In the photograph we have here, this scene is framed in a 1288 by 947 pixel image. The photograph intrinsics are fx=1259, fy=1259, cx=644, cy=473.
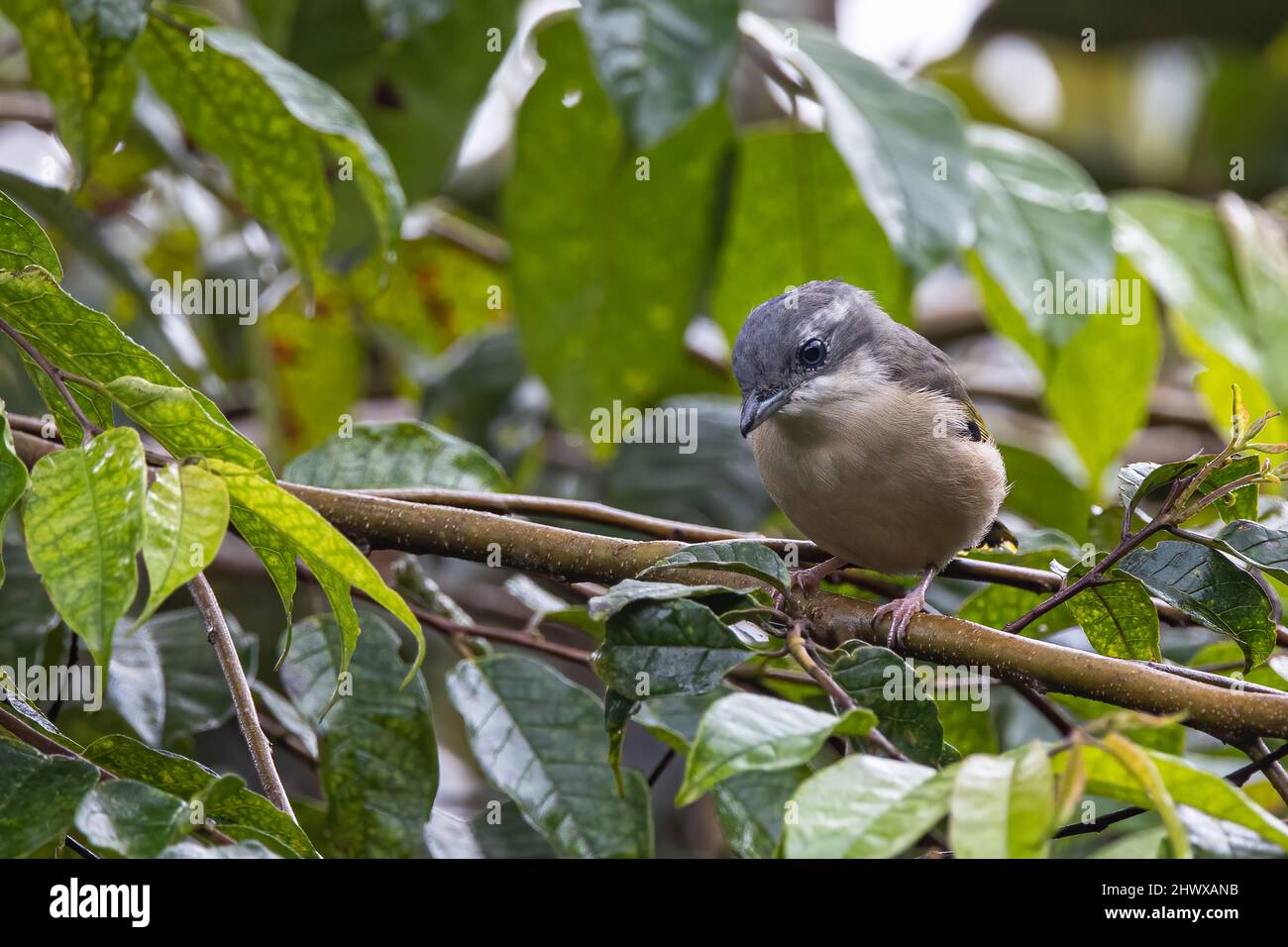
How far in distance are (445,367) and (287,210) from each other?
181 cm

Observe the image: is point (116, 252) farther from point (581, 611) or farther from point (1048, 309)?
point (1048, 309)

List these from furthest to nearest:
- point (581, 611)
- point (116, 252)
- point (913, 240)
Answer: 1. point (116, 252)
2. point (913, 240)
3. point (581, 611)

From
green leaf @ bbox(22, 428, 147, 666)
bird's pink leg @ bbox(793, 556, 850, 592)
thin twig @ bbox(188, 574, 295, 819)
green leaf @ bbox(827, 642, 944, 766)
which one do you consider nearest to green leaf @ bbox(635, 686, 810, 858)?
bird's pink leg @ bbox(793, 556, 850, 592)

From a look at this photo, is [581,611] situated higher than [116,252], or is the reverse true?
[116,252]

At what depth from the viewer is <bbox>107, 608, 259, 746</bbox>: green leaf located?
2.80 metres

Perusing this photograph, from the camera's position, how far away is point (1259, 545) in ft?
6.44

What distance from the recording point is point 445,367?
15.3 ft

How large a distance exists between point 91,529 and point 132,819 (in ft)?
1.26

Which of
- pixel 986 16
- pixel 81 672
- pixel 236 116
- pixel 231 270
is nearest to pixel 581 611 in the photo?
pixel 81 672

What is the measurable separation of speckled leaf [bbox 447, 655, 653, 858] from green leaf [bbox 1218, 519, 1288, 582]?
3.87 feet

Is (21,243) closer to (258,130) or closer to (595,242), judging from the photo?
(258,130)

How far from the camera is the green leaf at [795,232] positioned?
3.71 m

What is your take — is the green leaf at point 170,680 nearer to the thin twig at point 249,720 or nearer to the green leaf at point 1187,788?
the thin twig at point 249,720

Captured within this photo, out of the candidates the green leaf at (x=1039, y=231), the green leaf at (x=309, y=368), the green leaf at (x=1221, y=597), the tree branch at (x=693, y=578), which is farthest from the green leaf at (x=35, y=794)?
the green leaf at (x=309, y=368)
